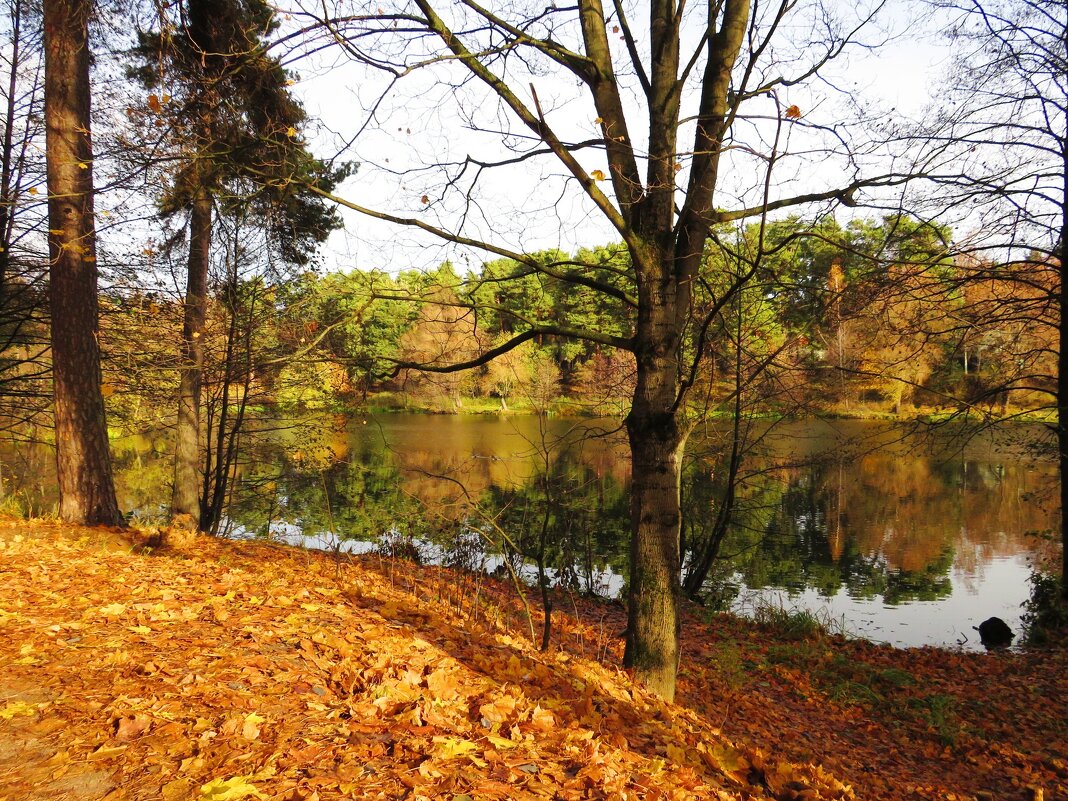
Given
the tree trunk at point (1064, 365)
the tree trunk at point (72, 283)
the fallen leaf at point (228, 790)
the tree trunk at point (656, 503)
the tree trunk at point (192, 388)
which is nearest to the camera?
the fallen leaf at point (228, 790)

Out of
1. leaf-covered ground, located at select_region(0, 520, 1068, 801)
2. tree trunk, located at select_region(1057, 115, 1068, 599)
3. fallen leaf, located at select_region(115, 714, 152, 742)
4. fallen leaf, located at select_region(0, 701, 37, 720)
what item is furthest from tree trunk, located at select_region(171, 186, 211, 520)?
tree trunk, located at select_region(1057, 115, 1068, 599)

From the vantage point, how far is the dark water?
10188 mm

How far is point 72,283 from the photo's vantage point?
22.8 ft

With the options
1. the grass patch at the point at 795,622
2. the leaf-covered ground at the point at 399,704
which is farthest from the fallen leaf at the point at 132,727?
the grass patch at the point at 795,622

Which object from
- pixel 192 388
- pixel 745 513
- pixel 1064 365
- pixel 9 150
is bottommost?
pixel 745 513

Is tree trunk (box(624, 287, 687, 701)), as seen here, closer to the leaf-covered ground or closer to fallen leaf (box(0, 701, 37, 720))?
the leaf-covered ground

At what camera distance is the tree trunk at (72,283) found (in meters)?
6.82

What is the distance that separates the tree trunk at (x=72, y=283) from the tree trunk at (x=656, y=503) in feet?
19.9

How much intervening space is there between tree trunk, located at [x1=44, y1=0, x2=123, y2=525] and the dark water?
3.09 m

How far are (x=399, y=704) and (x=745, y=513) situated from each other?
11905 millimetres

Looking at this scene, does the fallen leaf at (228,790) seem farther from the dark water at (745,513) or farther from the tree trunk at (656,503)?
the dark water at (745,513)

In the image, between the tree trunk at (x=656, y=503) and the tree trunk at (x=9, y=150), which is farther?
the tree trunk at (x=9, y=150)

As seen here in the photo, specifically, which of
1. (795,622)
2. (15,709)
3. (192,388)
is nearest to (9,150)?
(192,388)

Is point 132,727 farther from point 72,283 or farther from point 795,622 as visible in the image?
point 795,622
